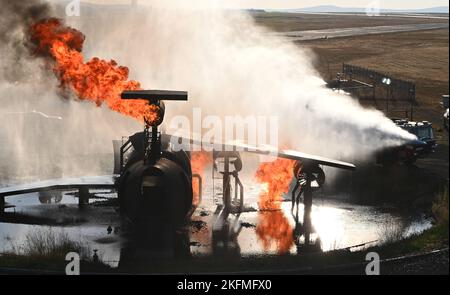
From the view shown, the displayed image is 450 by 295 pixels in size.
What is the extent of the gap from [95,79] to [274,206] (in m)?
14.0

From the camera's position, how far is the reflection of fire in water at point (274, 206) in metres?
33.1

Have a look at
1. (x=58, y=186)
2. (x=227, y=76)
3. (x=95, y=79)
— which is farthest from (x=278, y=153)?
(x=227, y=76)

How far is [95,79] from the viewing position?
34250 millimetres

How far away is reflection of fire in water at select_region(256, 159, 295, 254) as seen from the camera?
3306cm

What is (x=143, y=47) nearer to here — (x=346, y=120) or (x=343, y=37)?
(x=346, y=120)

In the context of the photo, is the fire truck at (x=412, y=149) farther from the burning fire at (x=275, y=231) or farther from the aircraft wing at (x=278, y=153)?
the burning fire at (x=275, y=231)

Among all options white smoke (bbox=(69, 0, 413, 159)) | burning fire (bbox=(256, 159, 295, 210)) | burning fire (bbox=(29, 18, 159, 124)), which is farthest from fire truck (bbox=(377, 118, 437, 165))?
burning fire (bbox=(29, 18, 159, 124))

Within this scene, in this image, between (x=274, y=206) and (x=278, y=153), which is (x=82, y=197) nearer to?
(x=274, y=206)

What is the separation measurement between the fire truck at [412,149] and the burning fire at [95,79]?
84.8ft

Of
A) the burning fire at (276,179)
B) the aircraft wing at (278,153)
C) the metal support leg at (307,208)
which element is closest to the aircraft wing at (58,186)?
the aircraft wing at (278,153)

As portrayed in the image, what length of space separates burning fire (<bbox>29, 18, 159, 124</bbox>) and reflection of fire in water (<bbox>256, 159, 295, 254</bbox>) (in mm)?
8629

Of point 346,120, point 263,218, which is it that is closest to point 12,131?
point 346,120

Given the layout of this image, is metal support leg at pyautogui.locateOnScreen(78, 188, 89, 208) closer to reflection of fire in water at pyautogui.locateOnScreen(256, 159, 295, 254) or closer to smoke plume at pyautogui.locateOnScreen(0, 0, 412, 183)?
smoke plume at pyautogui.locateOnScreen(0, 0, 412, 183)
